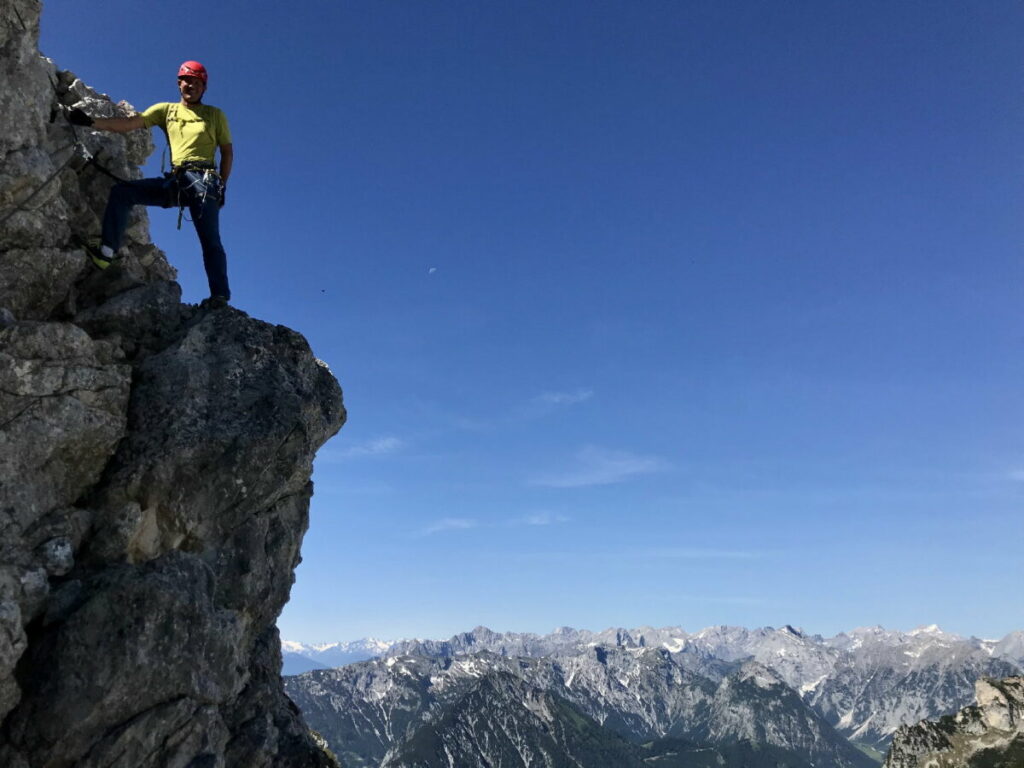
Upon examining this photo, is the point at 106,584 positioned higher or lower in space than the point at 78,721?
higher

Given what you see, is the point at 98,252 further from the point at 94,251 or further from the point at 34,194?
the point at 34,194

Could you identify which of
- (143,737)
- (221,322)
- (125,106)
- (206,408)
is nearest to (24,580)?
(143,737)

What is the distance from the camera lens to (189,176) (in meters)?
20.0

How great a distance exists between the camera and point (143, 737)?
13867 mm

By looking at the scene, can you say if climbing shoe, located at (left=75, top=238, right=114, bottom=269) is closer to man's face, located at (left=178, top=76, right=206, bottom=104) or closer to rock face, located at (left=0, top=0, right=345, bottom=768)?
rock face, located at (left=0, top=0, right=345, bottom=768)

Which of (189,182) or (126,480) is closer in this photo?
(126,480)

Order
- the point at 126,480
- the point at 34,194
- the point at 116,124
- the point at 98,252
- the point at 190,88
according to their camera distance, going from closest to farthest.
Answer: the point at 126,480 → the point at 34,194 → the point at 98,252 → the point at 116,124 → the point at 190,88

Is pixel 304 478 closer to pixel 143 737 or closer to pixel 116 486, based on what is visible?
pixel 116 486

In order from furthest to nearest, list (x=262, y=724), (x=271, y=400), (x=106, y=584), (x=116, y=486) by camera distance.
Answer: (x=271, y=400) < (x=262, y=724) < (x=116, y=486) < (x=106, y=584)

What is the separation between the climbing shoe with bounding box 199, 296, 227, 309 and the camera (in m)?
20.5

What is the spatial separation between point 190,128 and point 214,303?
4941mm

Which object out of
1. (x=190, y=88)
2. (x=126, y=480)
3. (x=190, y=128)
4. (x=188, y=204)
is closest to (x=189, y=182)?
(x=188, y=204)

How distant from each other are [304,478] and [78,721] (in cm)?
932

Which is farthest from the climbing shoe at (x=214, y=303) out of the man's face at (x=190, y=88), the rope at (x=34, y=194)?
the man's face at (x=190, y=88)
